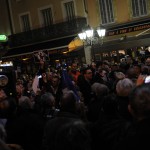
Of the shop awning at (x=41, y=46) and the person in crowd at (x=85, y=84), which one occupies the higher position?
the shop awning at (x=41, y=46)

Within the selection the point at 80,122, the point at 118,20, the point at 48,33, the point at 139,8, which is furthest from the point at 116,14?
the point at 80,122

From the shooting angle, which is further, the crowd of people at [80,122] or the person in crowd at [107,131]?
the person in crowd at [107,131]

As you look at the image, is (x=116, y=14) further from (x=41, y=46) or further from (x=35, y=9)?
(x=35, y=9)

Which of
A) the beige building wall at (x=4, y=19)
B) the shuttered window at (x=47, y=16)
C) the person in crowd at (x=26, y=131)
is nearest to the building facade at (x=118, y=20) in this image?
the shuttered window at (x=47, y=16)

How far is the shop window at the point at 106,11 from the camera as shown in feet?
83.3

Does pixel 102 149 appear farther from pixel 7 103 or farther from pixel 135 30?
pixel 135 30

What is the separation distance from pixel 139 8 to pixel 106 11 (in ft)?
7.71

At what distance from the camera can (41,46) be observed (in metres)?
27.6

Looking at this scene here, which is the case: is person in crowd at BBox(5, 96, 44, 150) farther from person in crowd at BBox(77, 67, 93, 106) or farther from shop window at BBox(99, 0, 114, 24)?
shop window at BBox(99, 0, 114, 24)

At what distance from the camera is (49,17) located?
2888 cm

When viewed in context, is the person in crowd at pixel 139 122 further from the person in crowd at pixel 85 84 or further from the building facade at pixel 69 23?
the building facade at pixel 69 23

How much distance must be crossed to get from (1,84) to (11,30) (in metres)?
24.0

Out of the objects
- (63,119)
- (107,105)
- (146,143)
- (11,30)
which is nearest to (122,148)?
(146,143)

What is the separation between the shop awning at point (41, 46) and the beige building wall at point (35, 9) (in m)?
1.70
